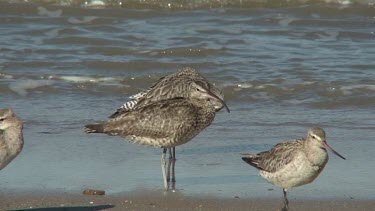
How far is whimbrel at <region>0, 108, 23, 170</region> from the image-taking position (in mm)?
7773

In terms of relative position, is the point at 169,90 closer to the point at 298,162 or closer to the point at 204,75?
the point at 298,162

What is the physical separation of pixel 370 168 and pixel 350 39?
7691 mm

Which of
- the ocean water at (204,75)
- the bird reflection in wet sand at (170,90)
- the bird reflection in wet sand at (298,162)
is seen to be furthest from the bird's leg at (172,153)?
A: the bird reflection in wet sand at (298,162)

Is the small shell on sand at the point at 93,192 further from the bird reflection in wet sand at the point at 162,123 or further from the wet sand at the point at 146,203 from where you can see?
the bird reflection in wet sand at the point at 162,123

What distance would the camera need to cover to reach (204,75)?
550 inches

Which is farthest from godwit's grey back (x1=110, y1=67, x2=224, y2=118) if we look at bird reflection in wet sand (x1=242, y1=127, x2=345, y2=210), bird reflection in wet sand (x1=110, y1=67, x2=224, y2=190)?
bird reflection in wet sand (x1=242, y1=127, x2=345, y2=210)

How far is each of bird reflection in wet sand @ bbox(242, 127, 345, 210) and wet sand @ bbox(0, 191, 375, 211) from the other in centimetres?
26

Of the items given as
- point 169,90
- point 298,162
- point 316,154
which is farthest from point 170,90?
point 316,154

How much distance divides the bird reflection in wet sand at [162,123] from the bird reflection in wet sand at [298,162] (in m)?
1.19

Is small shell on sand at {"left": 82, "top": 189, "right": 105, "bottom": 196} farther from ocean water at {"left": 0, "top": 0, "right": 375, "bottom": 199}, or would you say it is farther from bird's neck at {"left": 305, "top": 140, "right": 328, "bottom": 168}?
bird's neck at {"left": 305, "top": 140, "right": 328, "bottom": 168}

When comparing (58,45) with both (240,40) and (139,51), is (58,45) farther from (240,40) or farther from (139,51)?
(240,40)

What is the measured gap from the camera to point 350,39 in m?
16.3

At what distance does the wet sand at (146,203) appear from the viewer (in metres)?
7.79

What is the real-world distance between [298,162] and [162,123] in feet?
5.66
